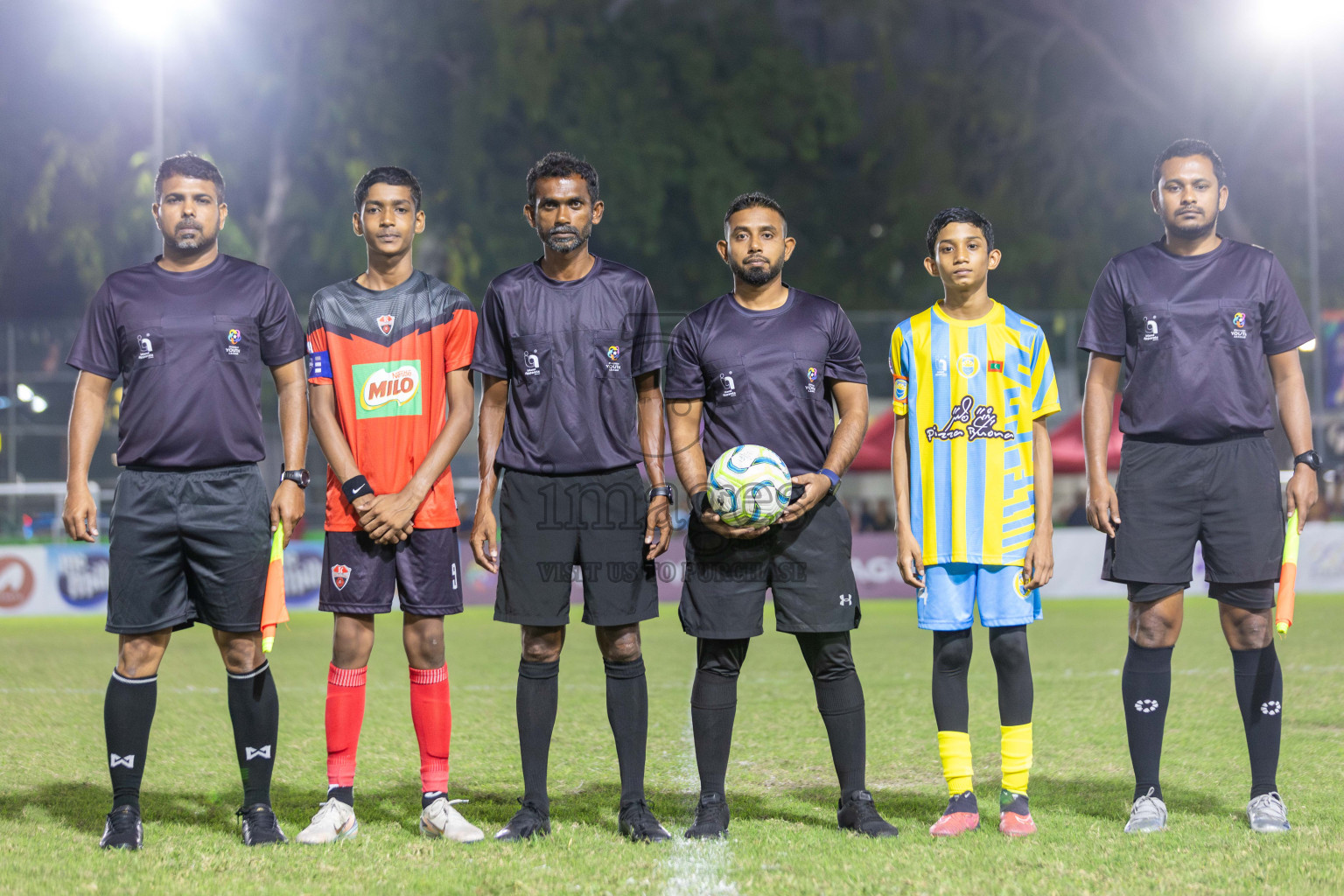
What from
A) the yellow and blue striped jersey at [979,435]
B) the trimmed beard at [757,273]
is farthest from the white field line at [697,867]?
the trimmed beard at [757,273]

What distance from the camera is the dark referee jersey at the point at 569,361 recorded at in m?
4.79

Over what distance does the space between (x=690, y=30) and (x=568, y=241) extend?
23486mm

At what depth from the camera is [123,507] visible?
15.3 feet

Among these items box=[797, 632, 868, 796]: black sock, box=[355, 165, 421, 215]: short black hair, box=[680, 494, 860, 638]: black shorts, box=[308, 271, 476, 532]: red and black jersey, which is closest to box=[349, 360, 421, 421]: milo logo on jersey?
box=[308, 271, 476, 532]: red and black jersey

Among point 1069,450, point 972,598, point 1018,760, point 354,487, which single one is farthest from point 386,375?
point 1069,450

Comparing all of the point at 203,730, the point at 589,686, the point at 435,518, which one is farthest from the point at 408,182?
the point at 589,686

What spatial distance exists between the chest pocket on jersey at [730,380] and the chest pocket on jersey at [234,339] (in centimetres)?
165

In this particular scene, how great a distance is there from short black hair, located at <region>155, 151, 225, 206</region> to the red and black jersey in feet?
1.78

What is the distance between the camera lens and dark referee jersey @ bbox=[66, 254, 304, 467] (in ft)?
15.3

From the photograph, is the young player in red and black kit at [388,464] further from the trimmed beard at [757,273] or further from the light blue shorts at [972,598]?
the light blue shorts at [972,598]

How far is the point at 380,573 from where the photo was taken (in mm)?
4832

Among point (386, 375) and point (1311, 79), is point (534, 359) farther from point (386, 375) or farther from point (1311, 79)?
point (1311, 79)

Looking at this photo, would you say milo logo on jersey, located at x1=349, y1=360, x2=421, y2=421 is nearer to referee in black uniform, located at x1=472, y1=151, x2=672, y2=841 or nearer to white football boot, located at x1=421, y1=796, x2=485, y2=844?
referee in black uniform, located at x1=472, y1=151, x2=672, y2=841

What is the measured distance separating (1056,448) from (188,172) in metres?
16.8
